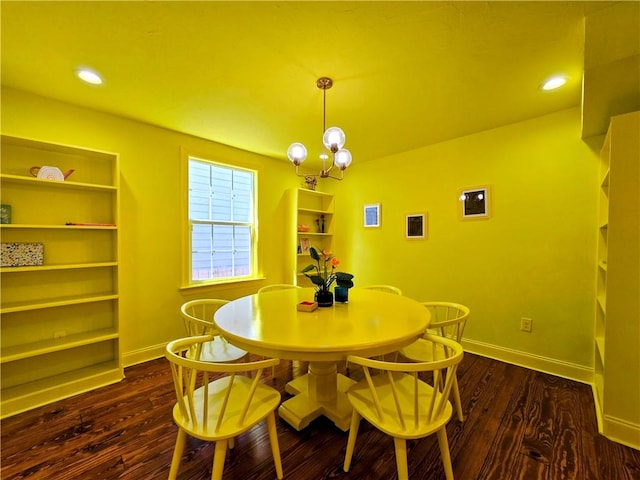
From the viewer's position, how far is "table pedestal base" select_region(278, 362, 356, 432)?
1.73 meters

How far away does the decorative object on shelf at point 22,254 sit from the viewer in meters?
1.93

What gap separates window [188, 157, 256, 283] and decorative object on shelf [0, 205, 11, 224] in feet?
4.40

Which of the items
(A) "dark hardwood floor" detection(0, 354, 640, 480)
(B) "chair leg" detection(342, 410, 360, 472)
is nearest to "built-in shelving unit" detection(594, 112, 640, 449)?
(A) "dark hardwood floor" detection(0, 354, 640, 480)

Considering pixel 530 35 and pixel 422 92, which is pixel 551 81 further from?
pixel 422 92

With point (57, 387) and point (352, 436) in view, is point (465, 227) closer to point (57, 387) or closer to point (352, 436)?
point (352, 436)

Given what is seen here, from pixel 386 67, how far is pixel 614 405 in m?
2.59

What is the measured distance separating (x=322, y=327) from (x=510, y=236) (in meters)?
2.32

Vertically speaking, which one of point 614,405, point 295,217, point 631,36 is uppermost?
point 631,36

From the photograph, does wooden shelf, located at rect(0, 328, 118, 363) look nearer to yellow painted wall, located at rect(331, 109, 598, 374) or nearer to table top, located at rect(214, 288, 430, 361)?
table top, located at rect(214, 288, 430, 361)

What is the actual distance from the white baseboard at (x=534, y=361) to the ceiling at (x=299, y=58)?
2.29m

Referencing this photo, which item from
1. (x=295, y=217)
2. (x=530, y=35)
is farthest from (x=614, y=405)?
(x=295, y=217)

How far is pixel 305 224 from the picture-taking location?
4.11 metres

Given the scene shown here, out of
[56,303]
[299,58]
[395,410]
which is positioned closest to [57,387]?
[56,303]

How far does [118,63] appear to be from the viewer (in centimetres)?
172
